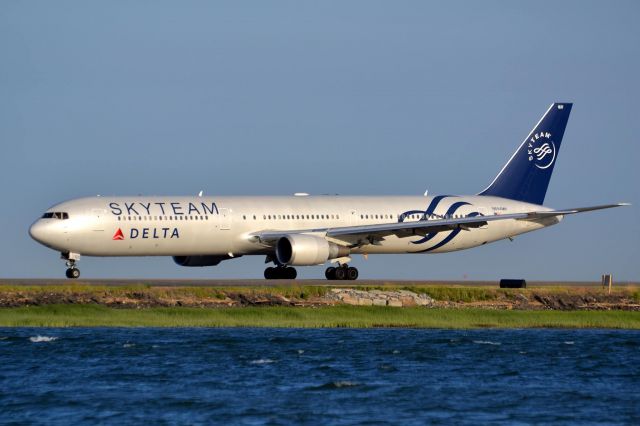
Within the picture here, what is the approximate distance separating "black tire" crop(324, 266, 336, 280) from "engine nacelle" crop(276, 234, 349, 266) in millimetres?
2972

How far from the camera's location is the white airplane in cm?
6650

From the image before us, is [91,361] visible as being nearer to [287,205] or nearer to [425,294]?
[425,294]

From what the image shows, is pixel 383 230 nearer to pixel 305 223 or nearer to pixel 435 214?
pixel 305 223

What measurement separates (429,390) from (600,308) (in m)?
28.6

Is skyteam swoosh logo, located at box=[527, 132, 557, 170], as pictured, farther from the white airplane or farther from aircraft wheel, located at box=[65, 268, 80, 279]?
aircraft wheel, located at box=[65, 268, 80, 279]

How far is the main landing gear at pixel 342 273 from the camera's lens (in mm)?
72494

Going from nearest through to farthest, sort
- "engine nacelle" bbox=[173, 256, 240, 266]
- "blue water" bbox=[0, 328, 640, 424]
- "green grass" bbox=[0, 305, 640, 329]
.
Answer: "blue water" bbox=[0, 328, 640, 424] → "green grass" bbox=[0, 305, 640, 329] → "engine nacelle" bbox=[173, 256, 240, 266]

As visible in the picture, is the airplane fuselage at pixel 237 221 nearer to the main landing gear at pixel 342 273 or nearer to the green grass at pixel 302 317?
the main landing gear at pixel 342 273

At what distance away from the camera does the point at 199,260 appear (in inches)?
2864

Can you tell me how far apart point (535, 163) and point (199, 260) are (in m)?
22.0

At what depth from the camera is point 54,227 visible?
2586 inches

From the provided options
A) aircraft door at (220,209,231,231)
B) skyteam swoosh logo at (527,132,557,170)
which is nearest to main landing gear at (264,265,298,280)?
aircraft door at (220,209,231,231)

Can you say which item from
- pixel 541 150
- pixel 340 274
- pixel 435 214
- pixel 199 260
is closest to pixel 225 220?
pixel 199 260

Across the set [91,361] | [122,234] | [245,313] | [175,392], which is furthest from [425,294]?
[175,392]
